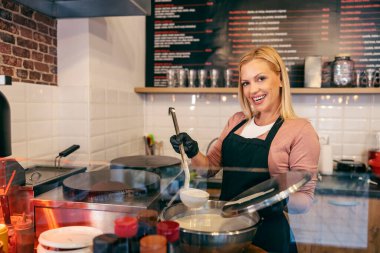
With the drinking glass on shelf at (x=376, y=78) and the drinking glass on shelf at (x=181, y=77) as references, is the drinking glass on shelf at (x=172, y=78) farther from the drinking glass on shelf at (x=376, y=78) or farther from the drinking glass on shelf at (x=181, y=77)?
the drinking glass on shelf at (x=376, y=78)

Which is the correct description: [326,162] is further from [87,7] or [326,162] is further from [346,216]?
[87,7]

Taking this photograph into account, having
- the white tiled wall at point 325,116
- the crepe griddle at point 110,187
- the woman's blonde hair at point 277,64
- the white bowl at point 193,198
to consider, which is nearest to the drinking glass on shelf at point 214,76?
the white tiled wall at point 325,116

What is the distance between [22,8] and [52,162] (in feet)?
2.53

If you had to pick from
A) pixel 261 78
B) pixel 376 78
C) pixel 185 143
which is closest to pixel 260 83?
pixel 261 78

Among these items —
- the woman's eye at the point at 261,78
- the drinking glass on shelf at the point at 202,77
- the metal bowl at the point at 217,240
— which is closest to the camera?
the metal bowl at the point at 217,240

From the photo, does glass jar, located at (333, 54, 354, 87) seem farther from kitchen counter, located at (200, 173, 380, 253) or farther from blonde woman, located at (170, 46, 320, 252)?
blonde woman, located at (170, 46, 320, 252)

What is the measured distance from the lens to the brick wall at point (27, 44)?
5.32ft

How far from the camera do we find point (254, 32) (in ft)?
9.05

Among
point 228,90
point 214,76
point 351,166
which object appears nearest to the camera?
point 351,166

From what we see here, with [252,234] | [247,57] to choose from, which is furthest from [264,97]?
[252,234]

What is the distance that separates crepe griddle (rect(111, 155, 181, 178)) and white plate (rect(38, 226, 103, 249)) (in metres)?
0.60

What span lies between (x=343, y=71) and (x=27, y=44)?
2.03m

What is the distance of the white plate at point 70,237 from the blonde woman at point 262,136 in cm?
49

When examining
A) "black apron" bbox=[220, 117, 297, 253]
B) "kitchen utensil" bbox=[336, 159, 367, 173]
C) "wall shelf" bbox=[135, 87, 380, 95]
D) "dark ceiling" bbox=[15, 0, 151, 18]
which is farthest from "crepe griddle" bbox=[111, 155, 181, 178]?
"kitchen utensil" bbox=[336, 159, 367, 173]
